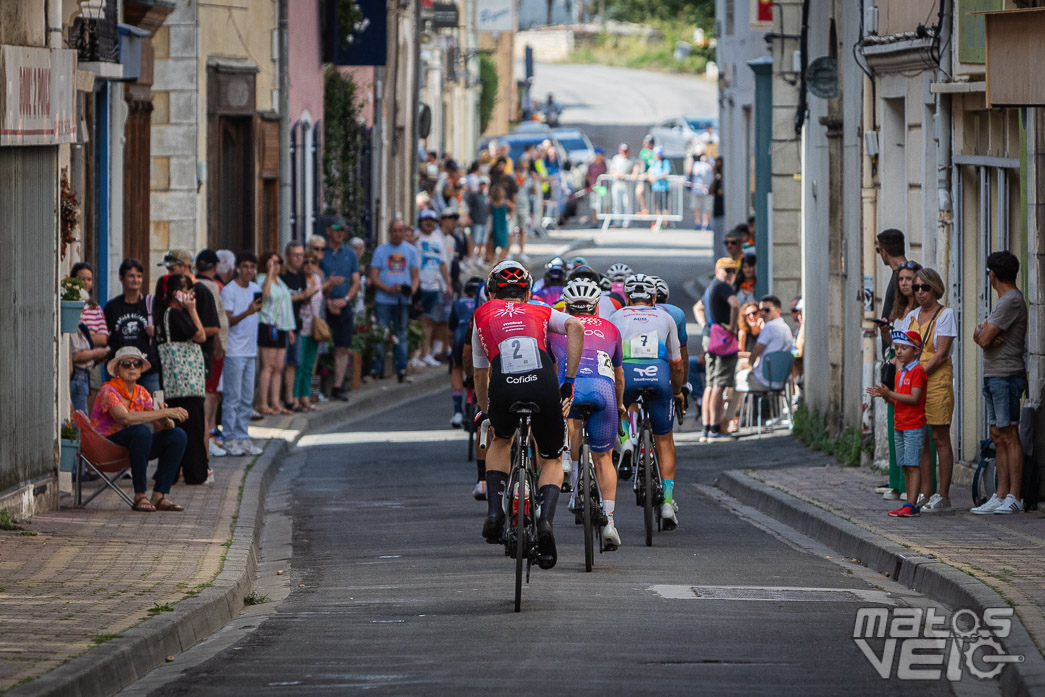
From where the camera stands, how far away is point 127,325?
15.9 meters

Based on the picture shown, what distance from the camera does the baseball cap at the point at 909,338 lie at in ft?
45.7

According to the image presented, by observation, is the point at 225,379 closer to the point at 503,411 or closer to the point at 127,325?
the point at 127,325

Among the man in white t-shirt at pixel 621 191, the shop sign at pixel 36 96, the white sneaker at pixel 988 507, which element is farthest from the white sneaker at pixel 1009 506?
the man in white t-shirt at pixel 621 191

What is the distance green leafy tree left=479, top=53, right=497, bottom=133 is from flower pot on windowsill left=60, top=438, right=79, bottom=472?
165 ft

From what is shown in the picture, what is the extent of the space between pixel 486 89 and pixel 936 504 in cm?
5212

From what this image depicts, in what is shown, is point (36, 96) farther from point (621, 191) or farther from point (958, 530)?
point (621, 191)

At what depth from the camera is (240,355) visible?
743 inches

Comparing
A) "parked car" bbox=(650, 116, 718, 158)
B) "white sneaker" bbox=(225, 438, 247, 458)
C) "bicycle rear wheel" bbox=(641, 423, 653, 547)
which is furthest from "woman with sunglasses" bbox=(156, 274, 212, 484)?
"parked car" bbox=(650, 116, 718, 158)

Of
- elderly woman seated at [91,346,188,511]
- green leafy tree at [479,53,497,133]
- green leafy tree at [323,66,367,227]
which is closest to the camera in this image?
elderly woman seated at [91,346,188,511]

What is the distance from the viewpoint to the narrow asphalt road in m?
8.33

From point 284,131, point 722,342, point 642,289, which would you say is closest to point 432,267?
point 284,131

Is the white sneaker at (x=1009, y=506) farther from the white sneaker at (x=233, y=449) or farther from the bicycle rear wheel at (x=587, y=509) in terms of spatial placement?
the white sneaker at (x=233, y=449)

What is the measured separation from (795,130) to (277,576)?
1260 cm

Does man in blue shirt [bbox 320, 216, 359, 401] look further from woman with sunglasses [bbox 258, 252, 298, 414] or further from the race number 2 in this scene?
the race number 2
